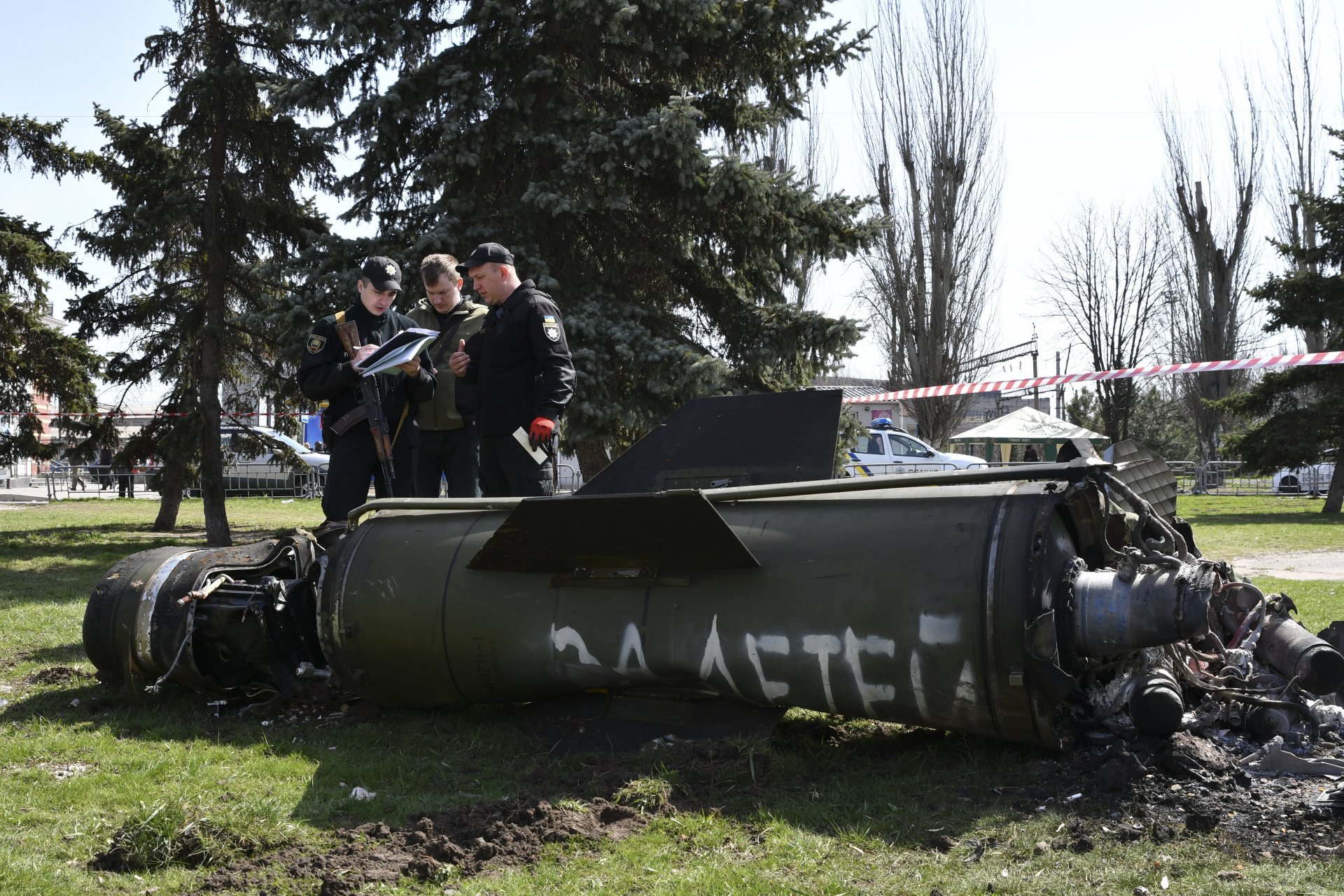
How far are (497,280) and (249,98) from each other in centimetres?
835

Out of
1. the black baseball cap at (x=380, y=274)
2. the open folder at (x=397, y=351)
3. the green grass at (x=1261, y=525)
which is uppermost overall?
the black baseball cap at (x=380, y=274)

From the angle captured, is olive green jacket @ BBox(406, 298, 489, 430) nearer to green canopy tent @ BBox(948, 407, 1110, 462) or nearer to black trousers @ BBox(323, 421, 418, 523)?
black trousers @ BBox(323, 421, 418, 523)

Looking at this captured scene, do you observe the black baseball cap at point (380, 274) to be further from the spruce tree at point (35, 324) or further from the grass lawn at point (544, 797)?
the spruce tree at point (35, 324)

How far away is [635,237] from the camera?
1058cm

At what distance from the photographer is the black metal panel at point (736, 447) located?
470cm

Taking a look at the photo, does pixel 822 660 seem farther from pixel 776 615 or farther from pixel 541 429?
pixel 541 429

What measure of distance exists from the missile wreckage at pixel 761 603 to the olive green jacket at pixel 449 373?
110 centimetres

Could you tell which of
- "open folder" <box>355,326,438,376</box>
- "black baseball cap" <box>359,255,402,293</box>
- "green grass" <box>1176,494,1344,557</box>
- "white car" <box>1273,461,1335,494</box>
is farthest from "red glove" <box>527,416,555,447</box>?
"white car" <box>1273,461,1335,494</box>

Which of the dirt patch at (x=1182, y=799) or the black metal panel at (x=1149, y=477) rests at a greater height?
the black metal panel at (x=1149, y=477)

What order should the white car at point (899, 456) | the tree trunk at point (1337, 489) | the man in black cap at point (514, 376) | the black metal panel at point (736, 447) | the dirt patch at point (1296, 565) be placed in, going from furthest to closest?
1. the white car at point (899, 456)
2. the tree trunk at point (1337, 489)
3. the dirt patch at point (1296, 565)
4. the man in black cap at point (514, 376)
5. the black metal panel at point (736, 447)

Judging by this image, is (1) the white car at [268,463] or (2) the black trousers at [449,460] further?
(1) the white car at [268,463]

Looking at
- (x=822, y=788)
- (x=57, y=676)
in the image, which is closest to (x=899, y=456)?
(x=57, y=676)

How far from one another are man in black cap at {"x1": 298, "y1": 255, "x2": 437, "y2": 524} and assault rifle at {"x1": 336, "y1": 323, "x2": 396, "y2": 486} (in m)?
0.02

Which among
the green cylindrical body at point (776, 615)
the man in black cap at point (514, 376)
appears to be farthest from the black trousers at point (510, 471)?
the green cylindrical body at point (776, 615)
